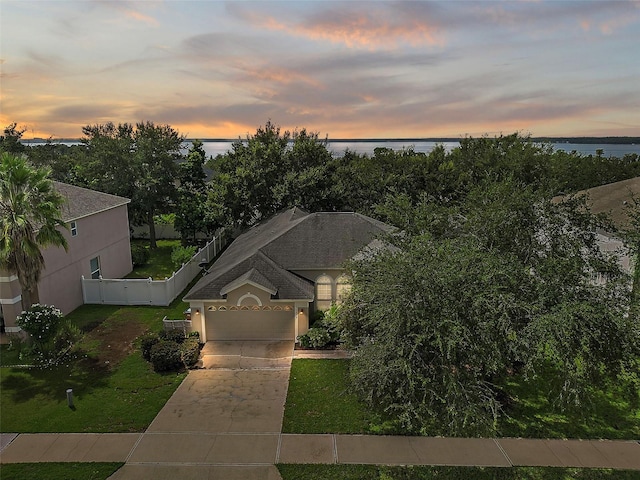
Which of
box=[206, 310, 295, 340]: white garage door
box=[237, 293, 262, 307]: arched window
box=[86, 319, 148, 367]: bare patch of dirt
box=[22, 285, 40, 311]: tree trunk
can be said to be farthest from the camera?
box=[206, 310, 295, 340]: white garage door

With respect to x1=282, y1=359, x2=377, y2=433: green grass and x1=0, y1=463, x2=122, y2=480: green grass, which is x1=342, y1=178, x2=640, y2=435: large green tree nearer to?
x1=282, y1=359, x2=377, y2=433: green grass

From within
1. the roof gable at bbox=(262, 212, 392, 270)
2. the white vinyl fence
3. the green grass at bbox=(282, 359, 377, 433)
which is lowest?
the green grass at bbox=(282, 359, 377, 433)

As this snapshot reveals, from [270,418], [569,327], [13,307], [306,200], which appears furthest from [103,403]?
[306,200]

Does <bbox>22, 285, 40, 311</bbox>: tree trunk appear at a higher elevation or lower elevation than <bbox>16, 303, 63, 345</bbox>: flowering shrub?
higher

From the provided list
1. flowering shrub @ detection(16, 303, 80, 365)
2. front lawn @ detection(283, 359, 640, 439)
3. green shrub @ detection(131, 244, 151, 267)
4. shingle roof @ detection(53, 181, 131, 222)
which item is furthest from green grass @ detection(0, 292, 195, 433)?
green shrub @ detection(131, 244, 151, 267)

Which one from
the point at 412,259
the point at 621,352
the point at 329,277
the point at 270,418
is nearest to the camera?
the point at 621,352

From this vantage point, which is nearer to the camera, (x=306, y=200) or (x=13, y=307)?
(x=13, y=307)

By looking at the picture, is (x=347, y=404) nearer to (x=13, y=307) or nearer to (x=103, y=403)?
(x=103, y=403)
